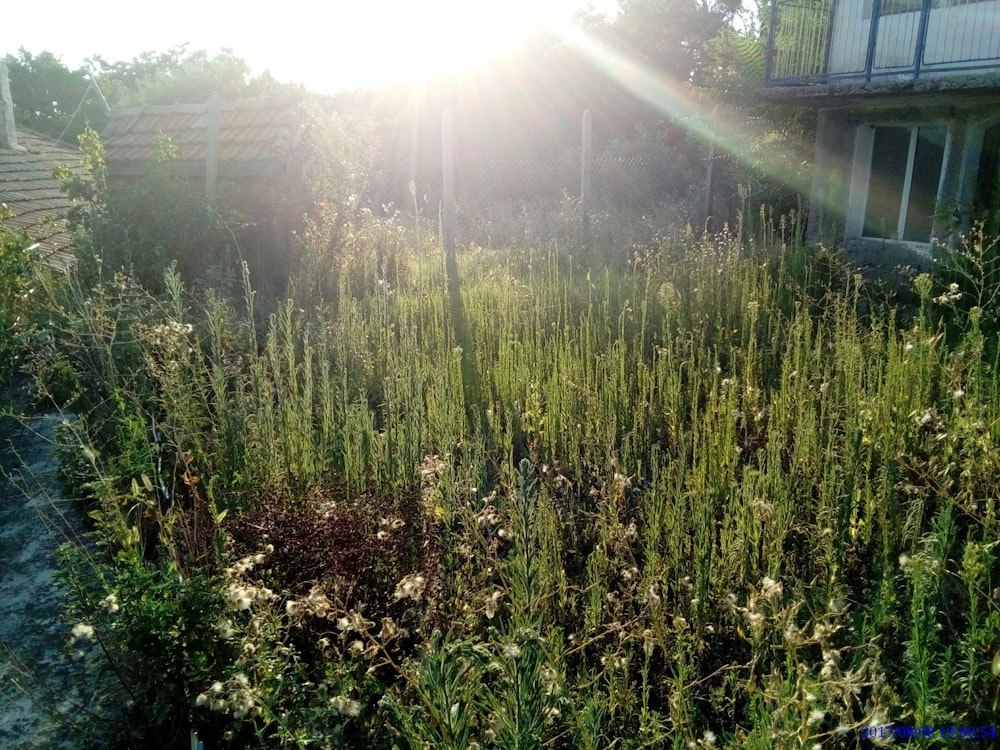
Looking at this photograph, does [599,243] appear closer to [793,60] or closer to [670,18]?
[793,60]

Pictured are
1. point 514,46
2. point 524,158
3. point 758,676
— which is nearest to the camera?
point 758,676

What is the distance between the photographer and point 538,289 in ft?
19.2

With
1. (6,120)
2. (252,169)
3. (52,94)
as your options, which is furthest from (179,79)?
(252,169)

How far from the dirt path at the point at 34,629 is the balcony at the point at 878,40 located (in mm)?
10928

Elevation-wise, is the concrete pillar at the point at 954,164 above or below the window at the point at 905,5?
below

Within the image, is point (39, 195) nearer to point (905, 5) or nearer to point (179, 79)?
point (905, 5)

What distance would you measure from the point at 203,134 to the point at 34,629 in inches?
323

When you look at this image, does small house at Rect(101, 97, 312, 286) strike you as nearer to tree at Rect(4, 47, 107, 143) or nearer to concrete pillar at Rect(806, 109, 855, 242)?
concrete pillar at Rect(806, 109, 855, 242)

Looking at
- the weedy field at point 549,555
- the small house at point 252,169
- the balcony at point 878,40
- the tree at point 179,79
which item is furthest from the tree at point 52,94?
the weedy field at point 549,555

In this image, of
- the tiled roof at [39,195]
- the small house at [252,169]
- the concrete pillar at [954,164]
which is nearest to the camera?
the small house at [252,169]

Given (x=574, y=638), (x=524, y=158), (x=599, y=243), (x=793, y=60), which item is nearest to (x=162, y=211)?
(x=599, y=243)

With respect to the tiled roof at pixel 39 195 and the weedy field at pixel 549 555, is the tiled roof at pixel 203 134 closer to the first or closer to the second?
the tiled roof at pixel 39 195

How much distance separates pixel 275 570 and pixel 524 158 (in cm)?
2092

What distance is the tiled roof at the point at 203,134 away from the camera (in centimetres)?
857
